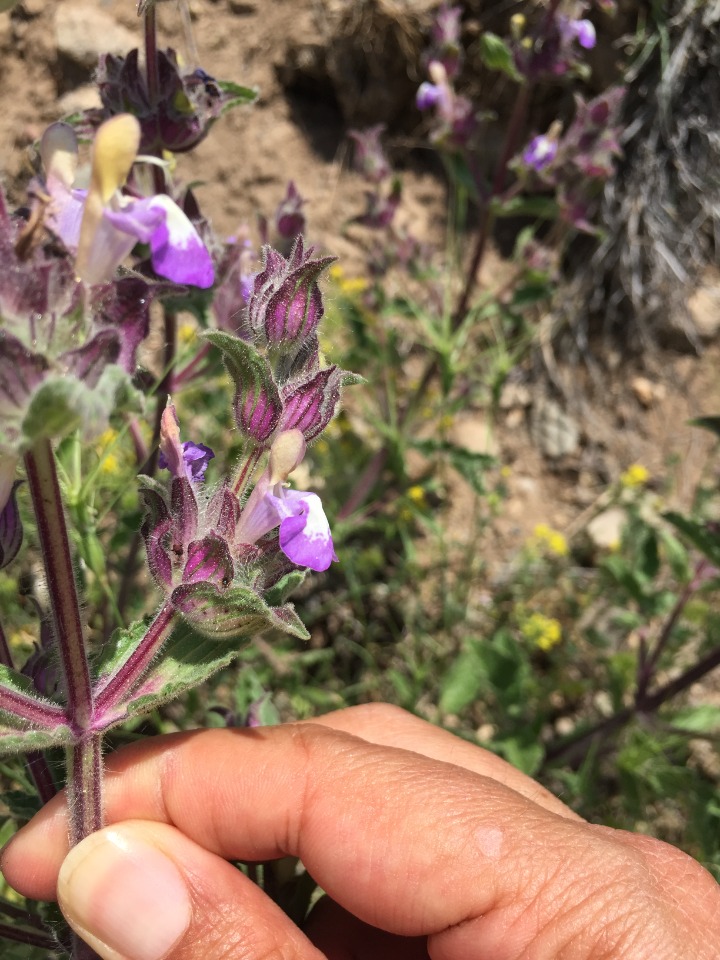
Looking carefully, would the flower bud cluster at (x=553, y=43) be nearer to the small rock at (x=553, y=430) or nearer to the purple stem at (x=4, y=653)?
the small rock at (x=553, y=430)

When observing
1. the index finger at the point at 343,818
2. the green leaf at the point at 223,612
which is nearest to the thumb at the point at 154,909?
the index finger at the point at 343,818

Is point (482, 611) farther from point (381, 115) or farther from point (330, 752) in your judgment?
point (381, 115)

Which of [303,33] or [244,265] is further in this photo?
[303,33]

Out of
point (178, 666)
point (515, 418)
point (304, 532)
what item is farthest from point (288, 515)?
point (515, 418)

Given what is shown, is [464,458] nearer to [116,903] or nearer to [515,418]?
[515,418]

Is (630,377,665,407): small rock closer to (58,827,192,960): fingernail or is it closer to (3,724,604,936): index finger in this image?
(3,724,604,936): index finger

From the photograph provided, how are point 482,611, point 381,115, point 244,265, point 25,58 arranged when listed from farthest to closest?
point 381,115, point 25,58, point 482,611, point 244,265

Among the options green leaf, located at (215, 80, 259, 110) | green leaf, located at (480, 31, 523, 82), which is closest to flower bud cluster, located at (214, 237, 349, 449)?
green leaf, located at (215, 80, 259, 110)

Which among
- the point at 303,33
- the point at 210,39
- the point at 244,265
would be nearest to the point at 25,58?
the point at 210,39
